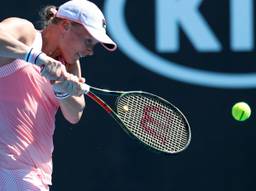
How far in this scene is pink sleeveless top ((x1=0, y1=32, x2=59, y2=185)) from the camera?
11.2 feet

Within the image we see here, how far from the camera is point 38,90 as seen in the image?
3506mm

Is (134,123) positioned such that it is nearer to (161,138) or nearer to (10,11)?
(161,138)

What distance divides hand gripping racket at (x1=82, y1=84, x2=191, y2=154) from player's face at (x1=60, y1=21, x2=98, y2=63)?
520 millimetres

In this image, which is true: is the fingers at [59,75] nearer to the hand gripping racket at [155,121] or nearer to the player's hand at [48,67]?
the player's hand at [48,67]

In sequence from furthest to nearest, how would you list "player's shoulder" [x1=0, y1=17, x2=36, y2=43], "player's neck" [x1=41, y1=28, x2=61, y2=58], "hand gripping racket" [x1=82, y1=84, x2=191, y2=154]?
"hand gripping racket" [x1=82, y1=84, x2=191, y2=154]
"player's neck" [x1=41, y1=28, x2=61, y2=58]
"player's shoulder" [x1=0, y1=17, x2=36, y2=43]

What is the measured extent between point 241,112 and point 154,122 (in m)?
1.10

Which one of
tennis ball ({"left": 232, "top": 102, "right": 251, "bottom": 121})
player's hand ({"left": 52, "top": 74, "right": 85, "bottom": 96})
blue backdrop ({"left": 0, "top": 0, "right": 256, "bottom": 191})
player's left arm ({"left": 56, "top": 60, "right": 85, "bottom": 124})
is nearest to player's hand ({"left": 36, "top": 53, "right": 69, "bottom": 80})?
player's hand ({"left": 52, "top": 74, "right": 85, "bottom": 96})

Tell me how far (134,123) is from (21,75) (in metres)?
0.76

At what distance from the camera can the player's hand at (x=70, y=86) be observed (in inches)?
132

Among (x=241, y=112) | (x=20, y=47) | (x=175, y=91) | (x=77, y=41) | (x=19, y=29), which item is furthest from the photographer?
(x=175, y=91)

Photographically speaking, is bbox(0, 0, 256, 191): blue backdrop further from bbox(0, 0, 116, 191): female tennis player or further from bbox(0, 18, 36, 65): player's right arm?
bbox(0, 18, 36, 65): player's right arm

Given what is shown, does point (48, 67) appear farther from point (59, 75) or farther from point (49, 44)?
point (49, 44)

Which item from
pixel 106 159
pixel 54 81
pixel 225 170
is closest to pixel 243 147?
pixel 225 170

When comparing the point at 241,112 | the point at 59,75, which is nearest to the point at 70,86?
the point at 59,75
